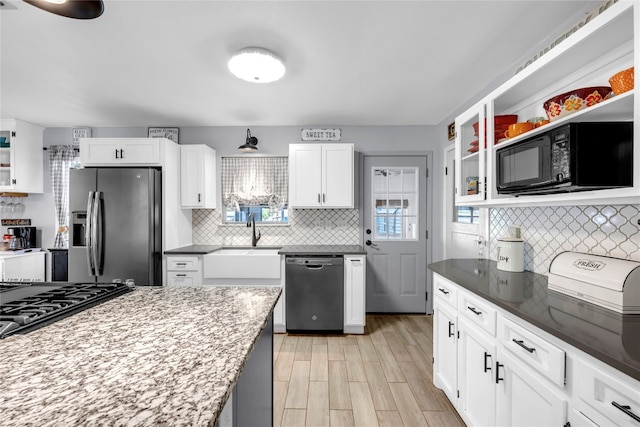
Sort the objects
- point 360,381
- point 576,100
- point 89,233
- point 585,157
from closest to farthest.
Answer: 1. point 585,157
2. point 576,100
3. point 360,381
4. point 89,233

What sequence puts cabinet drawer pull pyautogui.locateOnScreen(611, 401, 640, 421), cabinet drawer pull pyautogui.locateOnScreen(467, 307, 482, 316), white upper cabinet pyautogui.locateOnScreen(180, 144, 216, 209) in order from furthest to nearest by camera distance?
white upper cabinet pyautogui.locateOnScreen(180, 144, 216, 209), cabinet drawer pull pyautogui.locateOnScreen(467, 307, 482, 316), cabinet drawer pull pyautogui.locateOnScreen(611, 401, 640, 421)

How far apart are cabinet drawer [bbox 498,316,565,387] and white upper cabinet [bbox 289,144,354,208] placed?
2366 mm

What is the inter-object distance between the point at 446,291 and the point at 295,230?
91.0 inches

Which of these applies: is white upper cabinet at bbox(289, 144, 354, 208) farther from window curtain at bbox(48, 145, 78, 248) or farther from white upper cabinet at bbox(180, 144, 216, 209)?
window curtain at bbox(48, 145, 78, 248)

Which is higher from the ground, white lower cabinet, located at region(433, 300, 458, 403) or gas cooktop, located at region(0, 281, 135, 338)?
gas cooktop, located at region(0, 281, 135, 338)

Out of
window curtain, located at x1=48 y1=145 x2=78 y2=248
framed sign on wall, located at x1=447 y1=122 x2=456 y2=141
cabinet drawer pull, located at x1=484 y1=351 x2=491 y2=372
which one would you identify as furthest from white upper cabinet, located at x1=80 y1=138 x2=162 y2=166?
cabinet drawer pull, located at x1=484 y1=351 x2=491 y2=372

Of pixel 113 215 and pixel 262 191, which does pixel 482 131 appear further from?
pixel 113 215

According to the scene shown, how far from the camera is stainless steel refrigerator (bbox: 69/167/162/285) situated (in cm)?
320

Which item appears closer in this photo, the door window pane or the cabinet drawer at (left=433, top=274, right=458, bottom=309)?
the cabinet drawer at (left=433, top=274, right=458, bottom=309)

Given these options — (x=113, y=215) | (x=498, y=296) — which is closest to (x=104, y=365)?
(x=498, y=296)

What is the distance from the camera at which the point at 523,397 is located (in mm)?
1283

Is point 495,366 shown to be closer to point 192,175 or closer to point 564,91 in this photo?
point 564,91

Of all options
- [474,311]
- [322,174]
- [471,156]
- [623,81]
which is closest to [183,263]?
[322,174]

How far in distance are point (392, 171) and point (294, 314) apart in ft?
7.18
